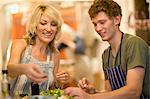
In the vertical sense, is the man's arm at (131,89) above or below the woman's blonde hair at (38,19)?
below

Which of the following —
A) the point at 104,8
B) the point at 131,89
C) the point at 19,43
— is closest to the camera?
the point at 131,89

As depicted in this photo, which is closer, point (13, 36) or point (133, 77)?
point (133, 77)

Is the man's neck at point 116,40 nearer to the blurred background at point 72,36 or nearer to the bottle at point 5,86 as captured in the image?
the blurred background at point 72,36

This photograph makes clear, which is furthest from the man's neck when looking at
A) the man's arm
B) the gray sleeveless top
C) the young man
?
the gray sleeveless top

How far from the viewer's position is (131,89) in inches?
41.4

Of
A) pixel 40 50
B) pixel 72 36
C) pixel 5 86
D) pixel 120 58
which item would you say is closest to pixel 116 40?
pixel 120 58

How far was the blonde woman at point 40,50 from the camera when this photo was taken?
121cm

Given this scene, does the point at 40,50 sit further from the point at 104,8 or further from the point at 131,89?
the point at 131,89

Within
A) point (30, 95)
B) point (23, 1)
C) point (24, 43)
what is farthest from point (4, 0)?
point (30, 95)

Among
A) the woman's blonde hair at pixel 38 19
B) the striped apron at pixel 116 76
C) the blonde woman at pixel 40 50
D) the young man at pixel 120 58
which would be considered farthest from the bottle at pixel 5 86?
the striped apron at pixel 116 76

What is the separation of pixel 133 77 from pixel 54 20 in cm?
38

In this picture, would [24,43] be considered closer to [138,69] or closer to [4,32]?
[4,32]

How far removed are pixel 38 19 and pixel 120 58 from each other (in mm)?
340

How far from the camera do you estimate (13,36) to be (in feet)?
4.39
